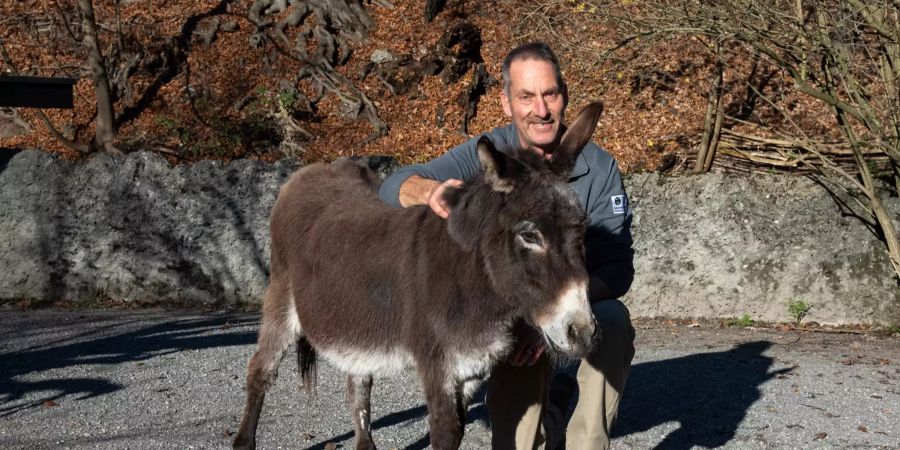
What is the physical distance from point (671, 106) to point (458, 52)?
11.9 feet

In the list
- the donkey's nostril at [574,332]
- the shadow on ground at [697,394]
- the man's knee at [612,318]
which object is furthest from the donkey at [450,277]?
the shadow on ground at [697,394]

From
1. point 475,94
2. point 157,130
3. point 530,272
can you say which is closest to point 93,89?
point 157,130

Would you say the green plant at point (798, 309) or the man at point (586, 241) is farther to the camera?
the green plant at point (798, 309)

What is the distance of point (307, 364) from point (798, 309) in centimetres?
600

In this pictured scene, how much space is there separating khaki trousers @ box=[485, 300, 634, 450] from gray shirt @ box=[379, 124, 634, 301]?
170 millimetres

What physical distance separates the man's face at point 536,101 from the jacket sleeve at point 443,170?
0.26 metres

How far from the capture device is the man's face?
14.7ft

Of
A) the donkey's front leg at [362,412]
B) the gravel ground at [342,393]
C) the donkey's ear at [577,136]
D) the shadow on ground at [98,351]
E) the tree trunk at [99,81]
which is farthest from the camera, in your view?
the tree trunk at [99,81]

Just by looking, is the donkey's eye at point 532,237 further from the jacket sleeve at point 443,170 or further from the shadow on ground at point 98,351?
the shadow on ground at point 98,351

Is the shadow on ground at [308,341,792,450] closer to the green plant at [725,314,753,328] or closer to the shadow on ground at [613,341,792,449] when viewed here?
the shadow on ground at [613,341,792,449]

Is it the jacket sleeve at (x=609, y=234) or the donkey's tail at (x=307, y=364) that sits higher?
the jacket sleeve at (x=609, y=234)

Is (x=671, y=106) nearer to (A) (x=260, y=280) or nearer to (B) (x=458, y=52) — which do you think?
(B) (x=458, y=52)

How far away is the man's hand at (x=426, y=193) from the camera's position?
407 centimetres

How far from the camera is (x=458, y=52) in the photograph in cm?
1633
